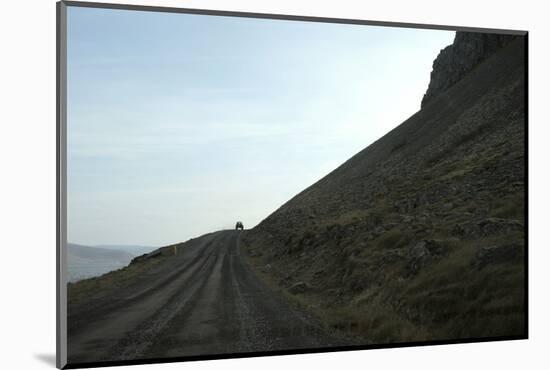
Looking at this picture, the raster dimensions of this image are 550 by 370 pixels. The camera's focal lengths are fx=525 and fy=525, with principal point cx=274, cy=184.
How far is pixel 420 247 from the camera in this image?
641 inches

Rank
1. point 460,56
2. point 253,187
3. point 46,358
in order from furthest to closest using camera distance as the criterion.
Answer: point 460,56 < point 253,187 < point 46,358

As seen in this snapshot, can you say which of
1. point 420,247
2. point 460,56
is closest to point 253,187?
point 420,247

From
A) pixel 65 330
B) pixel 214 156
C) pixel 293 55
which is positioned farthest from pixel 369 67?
pixel 65 330

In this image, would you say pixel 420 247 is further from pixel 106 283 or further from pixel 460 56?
pixel 460 56

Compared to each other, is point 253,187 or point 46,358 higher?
point 253,187

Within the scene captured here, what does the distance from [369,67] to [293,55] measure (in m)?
2.60

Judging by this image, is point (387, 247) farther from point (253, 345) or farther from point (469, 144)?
point (469, 144)

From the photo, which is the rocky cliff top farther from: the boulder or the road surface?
the road surface

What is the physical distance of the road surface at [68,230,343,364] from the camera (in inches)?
503

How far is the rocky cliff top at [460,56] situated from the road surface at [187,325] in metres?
9.84

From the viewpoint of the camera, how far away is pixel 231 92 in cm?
1538

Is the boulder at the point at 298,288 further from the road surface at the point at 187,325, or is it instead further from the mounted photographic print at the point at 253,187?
the road surface at the point at 187,325

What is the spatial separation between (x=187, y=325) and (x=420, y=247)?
7.46 m

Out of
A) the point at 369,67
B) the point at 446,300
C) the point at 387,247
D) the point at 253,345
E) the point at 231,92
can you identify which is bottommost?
the point at 253,345
